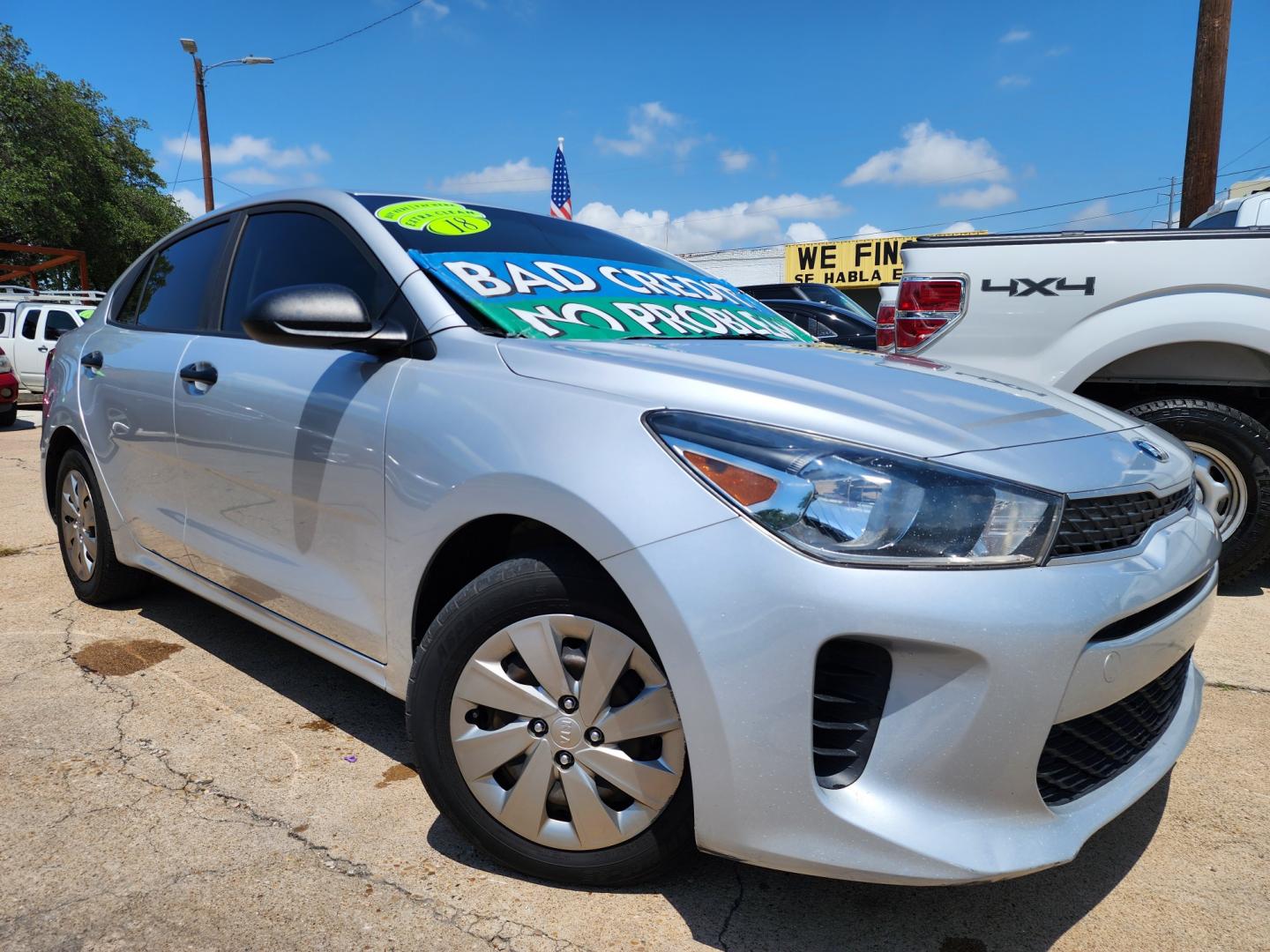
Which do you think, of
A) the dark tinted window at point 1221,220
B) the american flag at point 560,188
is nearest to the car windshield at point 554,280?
the dark tinted window at point 1221,220

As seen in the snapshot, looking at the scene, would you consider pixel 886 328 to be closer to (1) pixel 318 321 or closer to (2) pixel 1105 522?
(2) pixel 1105 522

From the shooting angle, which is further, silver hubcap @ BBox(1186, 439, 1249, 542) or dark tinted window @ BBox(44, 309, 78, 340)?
dark tinted window @ BBox(44, 309, 78, 340)

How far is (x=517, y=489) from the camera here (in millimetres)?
1862

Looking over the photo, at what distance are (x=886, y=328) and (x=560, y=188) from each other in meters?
9.87

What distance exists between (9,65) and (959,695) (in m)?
33.4

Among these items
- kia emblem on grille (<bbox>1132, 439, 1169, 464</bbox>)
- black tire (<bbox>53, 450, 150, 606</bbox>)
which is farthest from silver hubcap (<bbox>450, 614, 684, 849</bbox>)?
black tire (<bbox>53, 450, 150, 606</bbox>)

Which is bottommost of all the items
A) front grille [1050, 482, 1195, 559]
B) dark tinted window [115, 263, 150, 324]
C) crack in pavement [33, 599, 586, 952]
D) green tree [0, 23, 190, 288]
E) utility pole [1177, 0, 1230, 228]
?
crack in pavement [33, 599, 586, 952]

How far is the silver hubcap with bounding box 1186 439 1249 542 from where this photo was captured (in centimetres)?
398

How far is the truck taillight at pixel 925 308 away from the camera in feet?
13.7

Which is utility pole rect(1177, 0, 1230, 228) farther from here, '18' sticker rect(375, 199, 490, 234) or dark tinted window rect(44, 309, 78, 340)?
dark tinted window rect(44, 309, 78, 340)

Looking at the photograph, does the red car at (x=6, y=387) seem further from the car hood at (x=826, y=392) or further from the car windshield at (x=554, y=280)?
the car hood at (x=826, y=392)

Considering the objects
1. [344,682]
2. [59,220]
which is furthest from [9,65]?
[344,682]

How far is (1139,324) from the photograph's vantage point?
3904 mm

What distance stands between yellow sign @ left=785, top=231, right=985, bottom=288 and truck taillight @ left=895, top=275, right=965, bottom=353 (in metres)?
25.8
